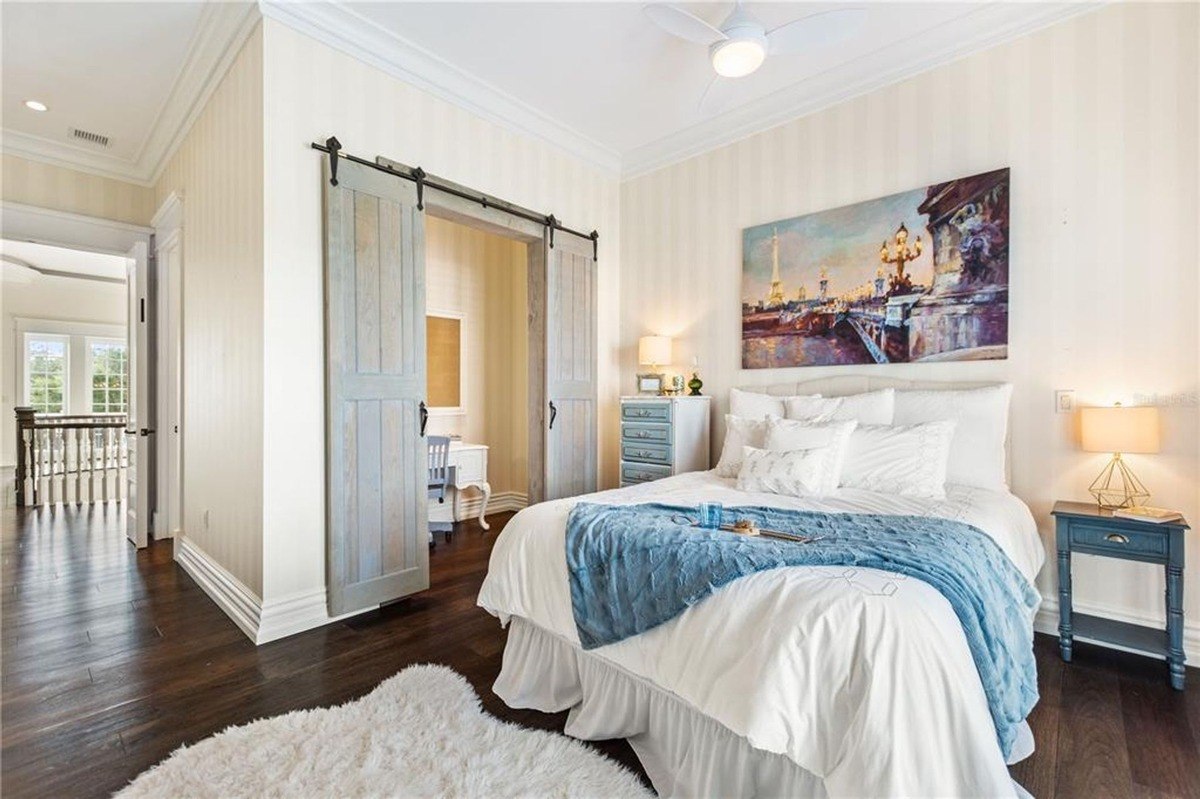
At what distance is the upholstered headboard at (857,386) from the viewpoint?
281 centimetres

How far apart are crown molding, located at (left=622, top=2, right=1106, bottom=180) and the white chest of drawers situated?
2008 mm

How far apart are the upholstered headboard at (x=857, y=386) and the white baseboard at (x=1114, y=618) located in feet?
2.11

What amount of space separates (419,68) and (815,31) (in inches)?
88.7

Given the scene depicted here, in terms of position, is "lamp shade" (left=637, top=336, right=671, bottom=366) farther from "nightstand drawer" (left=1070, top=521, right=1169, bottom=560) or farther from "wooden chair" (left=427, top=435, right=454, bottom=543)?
"nightstand drawer" (left=1070, top=521, right=1169, bottom=560)

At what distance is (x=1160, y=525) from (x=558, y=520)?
8.07 feet

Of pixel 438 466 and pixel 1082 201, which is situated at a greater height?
pixel 1082 201

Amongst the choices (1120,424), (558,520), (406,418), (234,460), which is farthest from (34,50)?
(1120,424)

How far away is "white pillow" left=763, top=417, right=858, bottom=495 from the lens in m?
2.57

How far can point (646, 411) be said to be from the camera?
3850 mm

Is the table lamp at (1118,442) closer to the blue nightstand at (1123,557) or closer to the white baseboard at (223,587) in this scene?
the blue nightstand at (1123,557)

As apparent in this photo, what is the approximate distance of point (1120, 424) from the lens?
2.27 meters

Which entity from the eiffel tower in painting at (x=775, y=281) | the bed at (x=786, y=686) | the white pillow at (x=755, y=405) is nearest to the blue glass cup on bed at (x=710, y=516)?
the bed at (x=786, y=686)

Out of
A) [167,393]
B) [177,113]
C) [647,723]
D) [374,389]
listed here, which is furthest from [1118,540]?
[167,393]

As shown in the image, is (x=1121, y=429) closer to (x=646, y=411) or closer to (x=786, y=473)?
(x=786, y=473)
